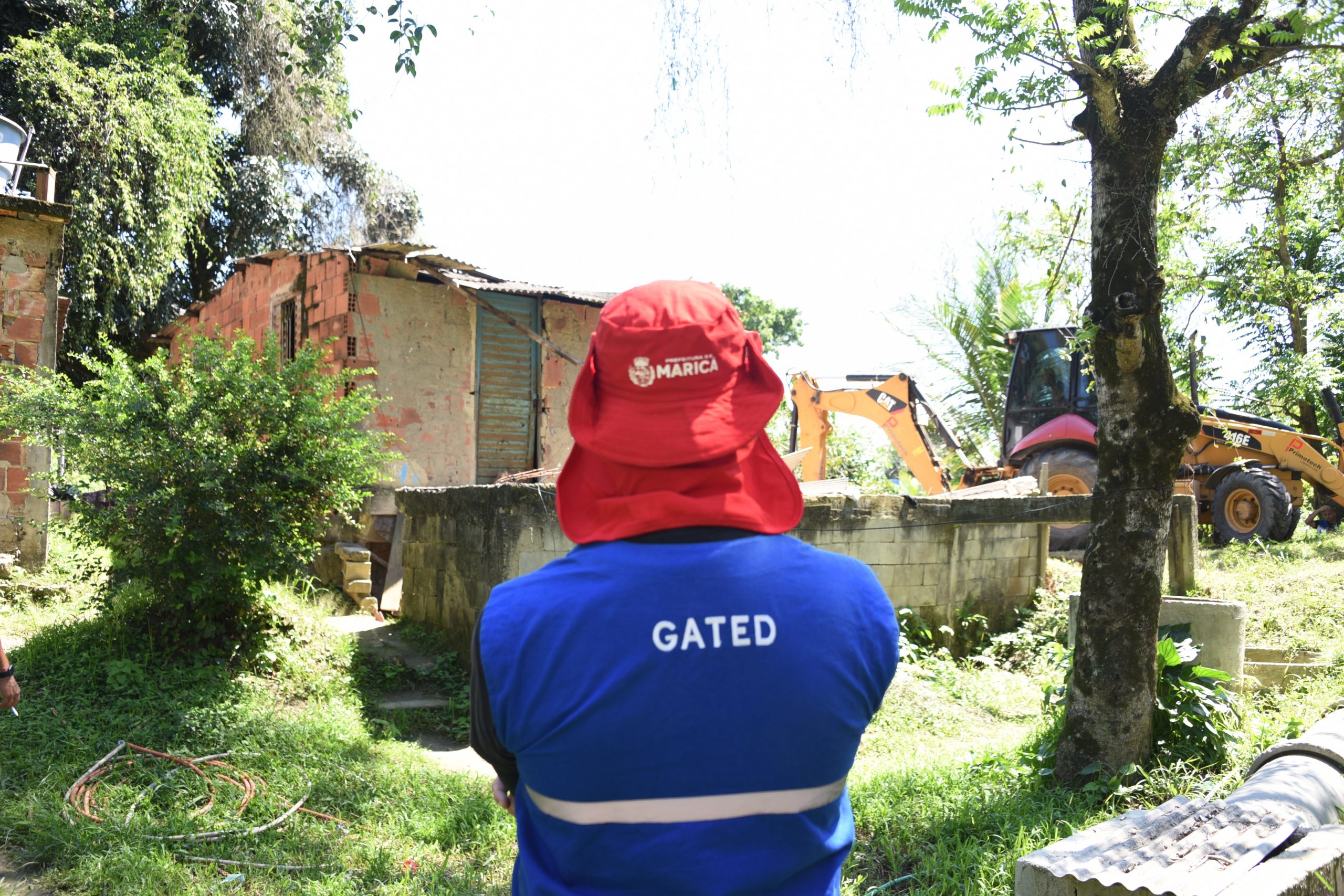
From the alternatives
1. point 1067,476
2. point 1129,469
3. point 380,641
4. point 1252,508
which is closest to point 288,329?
point 380,641

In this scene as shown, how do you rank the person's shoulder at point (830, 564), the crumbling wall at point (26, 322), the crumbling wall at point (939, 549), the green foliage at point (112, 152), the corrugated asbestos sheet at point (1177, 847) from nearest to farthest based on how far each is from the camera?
the person's shoulder at point (830, 564)
the corrugated asbestos sheet at point (1177, 847)
the crumbling wall at point (26, 322)
the crumbling wall at point (939, 549)
the green foliage at point (112, 152)

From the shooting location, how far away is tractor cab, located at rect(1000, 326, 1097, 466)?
11797 mm

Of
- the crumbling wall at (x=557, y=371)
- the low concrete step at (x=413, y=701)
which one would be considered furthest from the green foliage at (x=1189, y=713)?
the crumbling wall at (x=557, y=371)

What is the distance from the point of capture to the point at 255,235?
1639 centimetres

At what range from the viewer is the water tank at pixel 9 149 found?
7852 mm

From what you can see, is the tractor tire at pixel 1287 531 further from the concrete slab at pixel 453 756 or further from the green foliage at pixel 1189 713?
the concrete slab at pixel 453 756

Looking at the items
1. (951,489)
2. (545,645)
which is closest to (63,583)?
(545,645)

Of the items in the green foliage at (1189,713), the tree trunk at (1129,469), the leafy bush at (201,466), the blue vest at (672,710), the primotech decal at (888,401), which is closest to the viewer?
the blue vest at (672,710)

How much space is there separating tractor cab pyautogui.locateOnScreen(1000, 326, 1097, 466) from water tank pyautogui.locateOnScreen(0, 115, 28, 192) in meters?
11.0

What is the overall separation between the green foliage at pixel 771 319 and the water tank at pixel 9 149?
2146 centimetres

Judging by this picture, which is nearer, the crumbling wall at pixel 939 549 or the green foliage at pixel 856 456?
the crumbling wall at pixel 939 549

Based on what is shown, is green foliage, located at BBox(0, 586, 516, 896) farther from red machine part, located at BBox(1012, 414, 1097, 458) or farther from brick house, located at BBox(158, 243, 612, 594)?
red machine part, located at BBox(1012, 414, 1097, 458)

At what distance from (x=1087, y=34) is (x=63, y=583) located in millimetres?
7502

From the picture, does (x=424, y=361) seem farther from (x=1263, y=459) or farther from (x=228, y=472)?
(x=1263, y=459)
